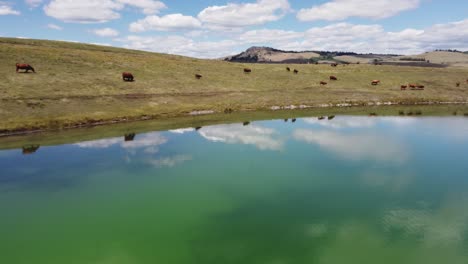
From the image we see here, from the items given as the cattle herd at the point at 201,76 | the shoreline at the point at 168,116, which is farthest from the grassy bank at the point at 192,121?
the cattle herd at the point at 201,76

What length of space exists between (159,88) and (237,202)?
5460 centimetres

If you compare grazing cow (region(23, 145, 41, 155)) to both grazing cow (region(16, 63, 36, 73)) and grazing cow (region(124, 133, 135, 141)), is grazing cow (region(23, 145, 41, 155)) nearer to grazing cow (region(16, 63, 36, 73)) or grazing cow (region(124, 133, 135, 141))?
grazing cow (region(124, 133, 135, 141))

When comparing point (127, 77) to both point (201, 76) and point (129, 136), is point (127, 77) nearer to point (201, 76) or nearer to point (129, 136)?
point (201, 76)

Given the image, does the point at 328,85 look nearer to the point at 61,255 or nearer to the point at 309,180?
the point at 309,180

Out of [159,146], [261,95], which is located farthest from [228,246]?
[261,95]

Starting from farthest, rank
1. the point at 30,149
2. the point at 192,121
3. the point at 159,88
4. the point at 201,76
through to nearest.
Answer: the point at 201,76
the point at 159,88
the point at 192,121
the point at 30,149

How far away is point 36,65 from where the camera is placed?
7575 centimetres

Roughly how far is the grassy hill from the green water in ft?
53.2

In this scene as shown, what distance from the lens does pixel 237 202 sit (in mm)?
25562

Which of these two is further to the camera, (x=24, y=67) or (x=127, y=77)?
(x=127, y=77)

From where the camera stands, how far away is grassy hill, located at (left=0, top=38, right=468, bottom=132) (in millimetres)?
56094

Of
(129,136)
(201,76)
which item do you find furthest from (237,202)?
(201,76)

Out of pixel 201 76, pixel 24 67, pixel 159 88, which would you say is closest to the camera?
pixel 24 67

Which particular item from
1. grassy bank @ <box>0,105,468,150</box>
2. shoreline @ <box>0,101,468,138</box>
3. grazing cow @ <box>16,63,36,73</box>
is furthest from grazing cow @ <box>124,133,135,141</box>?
grazing cow @ <box>16,63,36,73</box>
